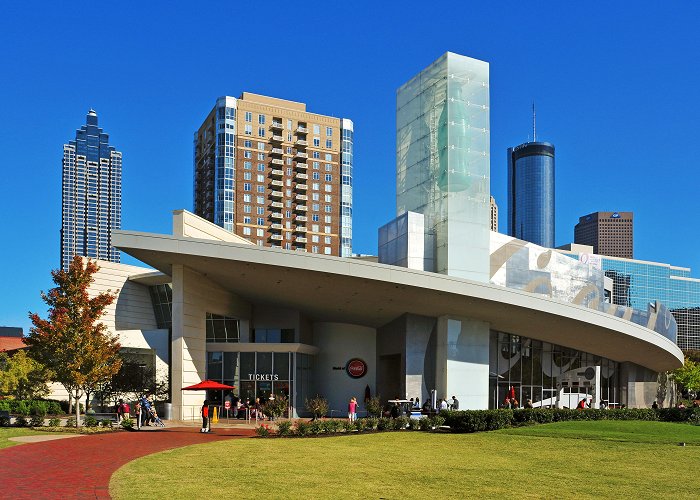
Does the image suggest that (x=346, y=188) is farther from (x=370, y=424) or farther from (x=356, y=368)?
(x=370, y=424)

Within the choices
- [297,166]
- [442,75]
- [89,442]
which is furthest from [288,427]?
[297,166]

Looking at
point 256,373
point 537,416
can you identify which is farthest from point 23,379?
point 537,416

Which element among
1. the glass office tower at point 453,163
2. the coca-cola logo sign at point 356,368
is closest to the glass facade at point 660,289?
the glass office tower at point 453,163

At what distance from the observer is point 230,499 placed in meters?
14.3

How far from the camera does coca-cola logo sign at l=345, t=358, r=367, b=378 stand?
5278cm

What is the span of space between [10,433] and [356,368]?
92.0ft

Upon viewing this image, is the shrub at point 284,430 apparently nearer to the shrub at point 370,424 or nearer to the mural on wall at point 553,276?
the shrub at point 370,424

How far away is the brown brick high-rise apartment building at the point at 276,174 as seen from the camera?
131 metres

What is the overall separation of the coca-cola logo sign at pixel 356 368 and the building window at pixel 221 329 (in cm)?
897

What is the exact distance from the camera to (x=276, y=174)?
135125mm

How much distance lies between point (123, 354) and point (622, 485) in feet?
122

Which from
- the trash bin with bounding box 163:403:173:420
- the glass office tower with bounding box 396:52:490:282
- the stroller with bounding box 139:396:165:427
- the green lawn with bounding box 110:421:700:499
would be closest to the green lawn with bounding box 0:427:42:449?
the stroller with bounding box 139:396:165:427

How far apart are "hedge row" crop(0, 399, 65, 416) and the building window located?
10.1 metres

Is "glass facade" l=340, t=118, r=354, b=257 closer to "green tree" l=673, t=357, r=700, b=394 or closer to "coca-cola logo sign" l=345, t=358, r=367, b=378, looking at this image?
"green tree" l=673, t=357, r=700, b=394
